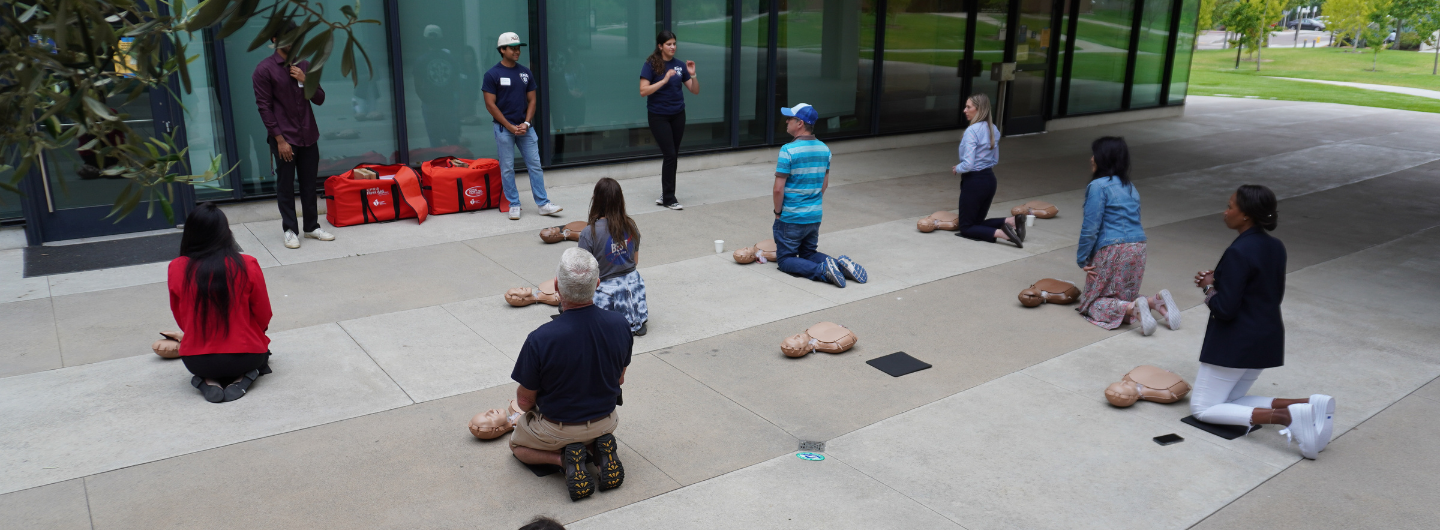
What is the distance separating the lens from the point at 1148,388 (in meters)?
6.04

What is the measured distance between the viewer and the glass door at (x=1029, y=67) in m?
17.2

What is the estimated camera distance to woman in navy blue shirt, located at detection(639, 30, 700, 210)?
1075cm

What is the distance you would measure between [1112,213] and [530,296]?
15.3 ft

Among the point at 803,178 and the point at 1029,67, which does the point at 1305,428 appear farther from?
the point at 1029,67

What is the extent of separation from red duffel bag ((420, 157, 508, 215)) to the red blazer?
470 cm

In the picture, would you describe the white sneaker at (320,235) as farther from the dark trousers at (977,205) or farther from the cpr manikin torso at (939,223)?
the dark trousers at (977,205)

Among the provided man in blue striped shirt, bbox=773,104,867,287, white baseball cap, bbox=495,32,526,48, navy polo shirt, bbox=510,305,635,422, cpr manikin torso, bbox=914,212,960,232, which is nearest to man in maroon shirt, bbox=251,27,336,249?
white baseball cap, bbox=495,32,526,48

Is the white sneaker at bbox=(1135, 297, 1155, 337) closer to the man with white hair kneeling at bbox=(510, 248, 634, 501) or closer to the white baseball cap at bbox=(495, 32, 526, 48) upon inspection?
the man with white hair kneeling at bbox=(510, 248, 634, 501)

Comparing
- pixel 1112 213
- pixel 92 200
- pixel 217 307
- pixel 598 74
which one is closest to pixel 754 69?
pixel 598 74

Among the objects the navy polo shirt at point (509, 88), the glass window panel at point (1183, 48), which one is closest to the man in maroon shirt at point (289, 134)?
the navy polo shirt at point (509, 88)

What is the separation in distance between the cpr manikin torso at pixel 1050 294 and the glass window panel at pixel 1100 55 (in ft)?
38.6

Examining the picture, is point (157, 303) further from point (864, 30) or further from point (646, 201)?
point (864, 30)

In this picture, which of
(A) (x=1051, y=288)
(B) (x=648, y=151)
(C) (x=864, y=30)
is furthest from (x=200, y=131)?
(C) (x=864, y=30)

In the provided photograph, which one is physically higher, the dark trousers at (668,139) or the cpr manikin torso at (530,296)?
the dark trousers at (668,139)
